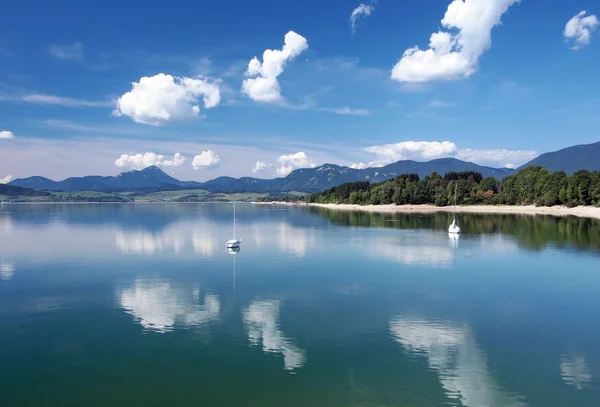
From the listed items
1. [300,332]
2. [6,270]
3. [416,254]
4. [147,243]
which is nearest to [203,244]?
[147,243]

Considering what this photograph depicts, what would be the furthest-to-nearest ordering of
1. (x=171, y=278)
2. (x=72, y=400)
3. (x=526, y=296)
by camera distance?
1. (x=171, y=278)
2. (x=526, y=296)
3. (x=72, y=400)

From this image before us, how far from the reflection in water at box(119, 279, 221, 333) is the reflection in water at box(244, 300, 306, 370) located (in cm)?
239

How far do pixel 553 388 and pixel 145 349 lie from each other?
17.8m

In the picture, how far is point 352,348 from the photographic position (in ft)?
67.7

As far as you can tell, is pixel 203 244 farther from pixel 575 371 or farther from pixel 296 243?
pixel 575 371

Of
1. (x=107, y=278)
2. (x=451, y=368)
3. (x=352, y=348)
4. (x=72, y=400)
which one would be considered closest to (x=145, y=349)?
(x=72, y=400)

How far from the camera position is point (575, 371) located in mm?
18266

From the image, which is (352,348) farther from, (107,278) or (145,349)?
(107,278)

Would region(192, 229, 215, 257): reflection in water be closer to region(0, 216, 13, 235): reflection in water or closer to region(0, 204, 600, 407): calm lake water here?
region(0, 204, 600, 407): calm lake water

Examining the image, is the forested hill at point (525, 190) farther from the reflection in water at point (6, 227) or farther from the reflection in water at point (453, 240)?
the reflection in water at point (6, 227)

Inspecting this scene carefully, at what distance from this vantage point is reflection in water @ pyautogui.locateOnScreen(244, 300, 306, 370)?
769 inches

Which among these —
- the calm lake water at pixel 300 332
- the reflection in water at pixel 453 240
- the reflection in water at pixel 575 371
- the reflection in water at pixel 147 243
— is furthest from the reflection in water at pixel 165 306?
the reflection in water at pixel 453 240

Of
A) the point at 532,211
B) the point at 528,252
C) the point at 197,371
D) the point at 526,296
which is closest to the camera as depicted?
the point at 197,371

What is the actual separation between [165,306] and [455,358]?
18.4 meters
